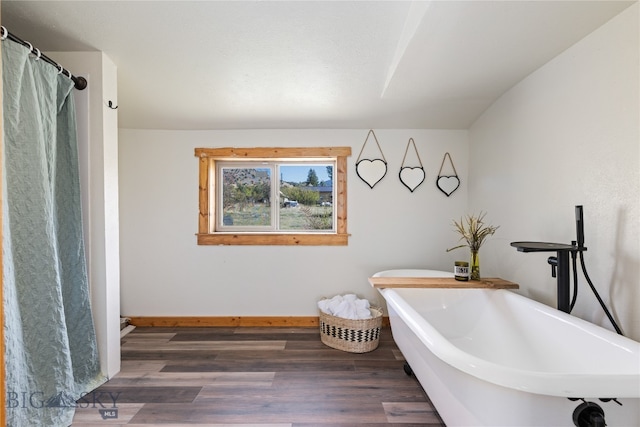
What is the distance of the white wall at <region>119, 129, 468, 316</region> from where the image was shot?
2.80 meters

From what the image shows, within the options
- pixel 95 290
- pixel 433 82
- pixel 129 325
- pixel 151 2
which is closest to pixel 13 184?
pixel 95 290

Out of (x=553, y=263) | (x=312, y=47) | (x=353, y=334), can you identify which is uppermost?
(x=312, y=47)

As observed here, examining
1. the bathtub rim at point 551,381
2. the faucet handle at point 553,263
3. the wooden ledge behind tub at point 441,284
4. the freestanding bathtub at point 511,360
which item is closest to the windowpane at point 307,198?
the wooden ledge behind tub at point 441,284

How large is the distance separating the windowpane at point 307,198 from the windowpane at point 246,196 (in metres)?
0.17

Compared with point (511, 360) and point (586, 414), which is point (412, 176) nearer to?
point (511, 360)

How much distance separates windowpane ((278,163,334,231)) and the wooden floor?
3.64ft

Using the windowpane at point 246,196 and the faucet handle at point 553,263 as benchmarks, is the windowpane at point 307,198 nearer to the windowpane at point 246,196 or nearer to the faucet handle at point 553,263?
the windowpane at point 246,196

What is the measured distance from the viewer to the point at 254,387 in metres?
1.81

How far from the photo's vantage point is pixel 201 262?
2811mm

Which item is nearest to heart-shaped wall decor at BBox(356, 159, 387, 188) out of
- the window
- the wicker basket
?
the window

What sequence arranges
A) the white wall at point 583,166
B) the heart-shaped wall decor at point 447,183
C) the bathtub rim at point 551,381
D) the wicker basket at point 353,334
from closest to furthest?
the bathtub rim at point 551,381 → the white wall at point 583,166 → the wicker basket at point 353,334 → the heart-shaped wall decor at point 447,183

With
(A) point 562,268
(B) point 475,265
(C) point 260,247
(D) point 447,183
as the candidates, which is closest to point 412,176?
(D) point 447,183

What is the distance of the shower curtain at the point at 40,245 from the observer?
129cm

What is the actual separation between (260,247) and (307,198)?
0.69 metres
